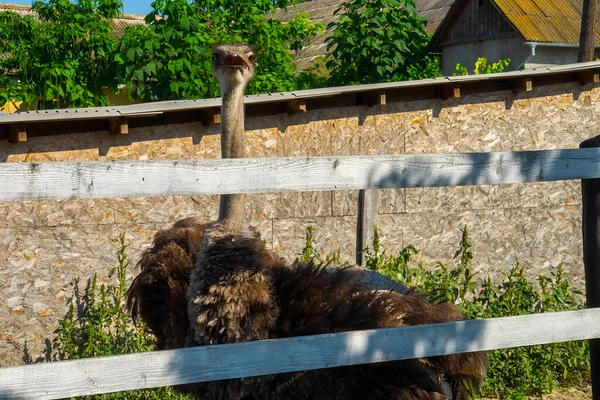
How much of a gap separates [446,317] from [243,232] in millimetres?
934

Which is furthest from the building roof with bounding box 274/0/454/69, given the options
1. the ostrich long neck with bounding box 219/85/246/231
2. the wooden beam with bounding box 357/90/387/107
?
the ostrich long neck with bounding box 219/85/246/231

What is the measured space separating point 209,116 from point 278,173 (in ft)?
11.1

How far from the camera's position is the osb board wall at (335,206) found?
5863mm

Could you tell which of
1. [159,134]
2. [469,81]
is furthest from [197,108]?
[469,81]

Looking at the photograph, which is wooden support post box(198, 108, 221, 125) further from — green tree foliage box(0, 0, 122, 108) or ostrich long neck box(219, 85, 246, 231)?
green tree foliage box(0, 0, 122, 108)

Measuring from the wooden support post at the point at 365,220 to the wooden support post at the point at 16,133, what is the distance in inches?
96.1

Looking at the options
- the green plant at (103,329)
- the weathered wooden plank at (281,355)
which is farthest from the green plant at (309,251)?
the weathered wooden plank at (281,355)

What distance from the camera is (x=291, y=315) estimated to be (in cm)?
371

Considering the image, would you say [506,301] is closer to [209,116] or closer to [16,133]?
[209,116]

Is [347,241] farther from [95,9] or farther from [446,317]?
[95,9]

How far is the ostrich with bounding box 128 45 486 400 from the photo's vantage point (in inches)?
140

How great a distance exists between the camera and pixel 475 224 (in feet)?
24.1

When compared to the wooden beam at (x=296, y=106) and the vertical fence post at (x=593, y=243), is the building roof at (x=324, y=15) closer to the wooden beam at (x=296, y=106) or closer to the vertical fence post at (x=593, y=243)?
the wooden beam at (x=296, y=106)

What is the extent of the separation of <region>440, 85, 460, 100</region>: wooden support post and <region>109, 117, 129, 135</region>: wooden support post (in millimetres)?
2577
